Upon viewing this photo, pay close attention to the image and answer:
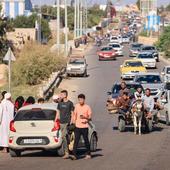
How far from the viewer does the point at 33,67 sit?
55.4m

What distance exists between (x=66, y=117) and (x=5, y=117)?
6.69 ft

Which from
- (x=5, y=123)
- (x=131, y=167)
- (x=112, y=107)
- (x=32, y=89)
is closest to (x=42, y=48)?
(x=32, y=89)

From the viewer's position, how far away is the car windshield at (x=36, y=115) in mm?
20031

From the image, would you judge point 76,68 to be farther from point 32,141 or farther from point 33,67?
point 32,141

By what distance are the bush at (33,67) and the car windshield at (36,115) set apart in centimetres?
3469

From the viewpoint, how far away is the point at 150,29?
526 feet

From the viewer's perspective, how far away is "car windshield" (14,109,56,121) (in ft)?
65.7

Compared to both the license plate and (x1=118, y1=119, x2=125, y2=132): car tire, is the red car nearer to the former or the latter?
(x1=118, y1=119, x2=125, y2=132): car tire

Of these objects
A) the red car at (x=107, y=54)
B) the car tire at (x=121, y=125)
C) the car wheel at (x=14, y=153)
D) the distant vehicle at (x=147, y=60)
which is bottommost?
the red car at (x=107, y=54)

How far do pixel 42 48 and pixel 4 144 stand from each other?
3840 centimetres

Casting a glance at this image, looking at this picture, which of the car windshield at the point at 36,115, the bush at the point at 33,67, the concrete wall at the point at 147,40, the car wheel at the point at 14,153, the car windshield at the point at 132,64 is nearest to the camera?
the car windshield at the point at 36,115

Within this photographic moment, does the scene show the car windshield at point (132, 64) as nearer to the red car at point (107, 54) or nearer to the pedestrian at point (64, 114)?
the red car at point (107, 54)

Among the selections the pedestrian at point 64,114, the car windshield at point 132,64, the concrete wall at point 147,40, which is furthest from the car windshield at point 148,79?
the concrete wall at point 147,40

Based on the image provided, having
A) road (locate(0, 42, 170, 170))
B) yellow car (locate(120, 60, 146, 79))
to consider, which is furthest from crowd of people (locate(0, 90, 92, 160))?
yellow car (locate(120, 60, 146, 79))
